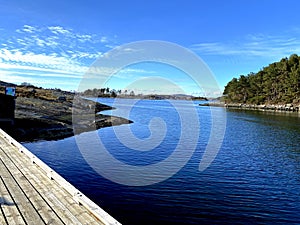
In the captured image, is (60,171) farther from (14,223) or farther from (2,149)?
(14,223)

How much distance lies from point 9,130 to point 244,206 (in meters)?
24.1

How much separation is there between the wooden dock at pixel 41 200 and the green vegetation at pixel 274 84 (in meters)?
109

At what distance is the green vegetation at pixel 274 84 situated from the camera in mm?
109625

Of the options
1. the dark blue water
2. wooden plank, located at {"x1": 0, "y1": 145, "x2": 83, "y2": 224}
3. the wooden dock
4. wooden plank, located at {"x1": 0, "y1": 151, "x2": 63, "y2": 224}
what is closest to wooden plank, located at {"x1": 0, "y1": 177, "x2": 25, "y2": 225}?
the wooden dock

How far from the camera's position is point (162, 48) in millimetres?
22453

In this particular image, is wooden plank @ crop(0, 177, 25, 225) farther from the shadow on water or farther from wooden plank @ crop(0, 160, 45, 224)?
wooden plank @ crop(0, 160, 45, 224)

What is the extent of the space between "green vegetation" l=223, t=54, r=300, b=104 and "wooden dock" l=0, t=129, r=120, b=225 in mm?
109392

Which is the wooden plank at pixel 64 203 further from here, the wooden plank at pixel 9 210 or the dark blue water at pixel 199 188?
the dark blue water at pixel 199 188

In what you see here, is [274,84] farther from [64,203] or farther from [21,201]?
[21,201]

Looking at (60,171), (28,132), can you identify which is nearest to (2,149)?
(60,171)

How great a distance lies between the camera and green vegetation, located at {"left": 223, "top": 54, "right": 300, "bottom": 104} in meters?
110

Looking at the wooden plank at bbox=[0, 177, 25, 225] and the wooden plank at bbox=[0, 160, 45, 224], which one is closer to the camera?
the wooden plank at bbox=[0, 177, 25, 225]

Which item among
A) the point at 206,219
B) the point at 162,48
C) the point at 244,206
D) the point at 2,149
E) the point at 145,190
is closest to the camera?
the point at 206,219

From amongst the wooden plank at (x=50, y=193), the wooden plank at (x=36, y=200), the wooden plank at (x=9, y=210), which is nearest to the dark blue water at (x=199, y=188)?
the wooden plank at (x=50, y=193)
